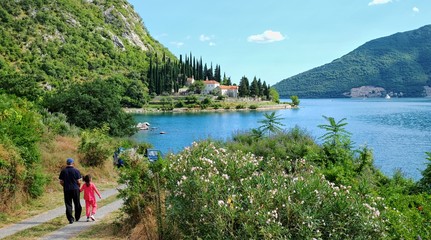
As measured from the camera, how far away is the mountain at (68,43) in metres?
113

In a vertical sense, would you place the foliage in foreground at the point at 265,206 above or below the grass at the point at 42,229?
above

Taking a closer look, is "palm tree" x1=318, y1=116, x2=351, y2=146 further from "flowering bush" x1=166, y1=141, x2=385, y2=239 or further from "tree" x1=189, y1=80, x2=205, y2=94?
"tree" x1=189, y1=80, x2=205, y2=94

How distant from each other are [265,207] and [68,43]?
5600 inches

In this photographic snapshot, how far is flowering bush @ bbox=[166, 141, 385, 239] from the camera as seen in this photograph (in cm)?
472

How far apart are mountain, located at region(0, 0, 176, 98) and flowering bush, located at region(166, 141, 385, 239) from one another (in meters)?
95.4

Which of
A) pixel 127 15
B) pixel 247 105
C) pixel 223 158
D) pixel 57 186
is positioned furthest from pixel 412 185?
pixel 127 15

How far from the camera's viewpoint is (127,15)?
19288 centimetres

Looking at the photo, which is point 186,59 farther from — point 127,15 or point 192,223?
point 192,223

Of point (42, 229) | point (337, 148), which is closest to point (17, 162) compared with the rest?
point (42, 229)

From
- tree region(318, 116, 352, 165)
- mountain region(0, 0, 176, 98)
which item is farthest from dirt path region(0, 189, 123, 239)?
mountain region(0, 0, 176, 98)

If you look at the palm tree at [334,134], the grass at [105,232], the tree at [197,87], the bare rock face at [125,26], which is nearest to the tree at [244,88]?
the tree at [197,87]

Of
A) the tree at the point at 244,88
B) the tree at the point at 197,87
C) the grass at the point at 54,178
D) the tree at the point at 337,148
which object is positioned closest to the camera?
the grass at the point at 54,178

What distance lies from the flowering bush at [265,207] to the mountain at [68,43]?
9541 centimetres

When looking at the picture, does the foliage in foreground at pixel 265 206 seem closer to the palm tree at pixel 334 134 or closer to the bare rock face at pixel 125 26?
the palm tree at pixel 334 134
